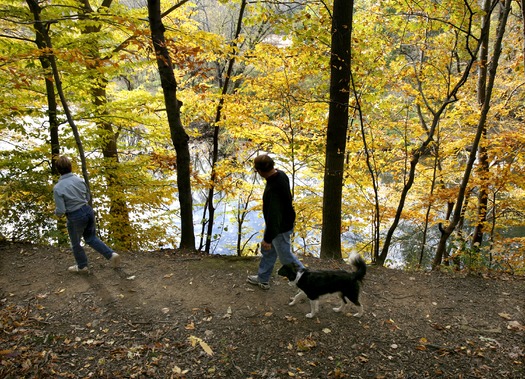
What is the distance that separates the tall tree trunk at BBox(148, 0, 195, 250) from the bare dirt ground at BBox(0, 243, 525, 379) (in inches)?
67.8

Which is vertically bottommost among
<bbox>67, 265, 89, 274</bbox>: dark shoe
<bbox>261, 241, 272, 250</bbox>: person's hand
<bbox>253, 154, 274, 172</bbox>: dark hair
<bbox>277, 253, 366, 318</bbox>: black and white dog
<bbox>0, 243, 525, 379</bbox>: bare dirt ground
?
<bbox>0, 243, 525, 379</bbox>: bare dirt ground

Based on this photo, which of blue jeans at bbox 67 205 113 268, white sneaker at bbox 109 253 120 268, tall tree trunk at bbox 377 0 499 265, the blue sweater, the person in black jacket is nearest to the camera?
the person in black jacket

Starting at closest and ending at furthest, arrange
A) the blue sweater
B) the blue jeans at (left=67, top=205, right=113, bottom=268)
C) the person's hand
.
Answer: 1. the person's hand
2. the blue sweater
3. the blue jeans at (left=67, top=205, right=113, bottom=268)

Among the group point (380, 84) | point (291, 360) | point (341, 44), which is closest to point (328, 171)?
point (341, 44)

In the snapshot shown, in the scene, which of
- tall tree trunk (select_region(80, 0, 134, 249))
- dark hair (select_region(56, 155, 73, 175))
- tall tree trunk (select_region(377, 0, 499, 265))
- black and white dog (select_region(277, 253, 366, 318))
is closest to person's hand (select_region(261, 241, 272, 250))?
black and white dog (select_region(277, 253, 366, 318))

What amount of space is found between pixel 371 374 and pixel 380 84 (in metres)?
6.07

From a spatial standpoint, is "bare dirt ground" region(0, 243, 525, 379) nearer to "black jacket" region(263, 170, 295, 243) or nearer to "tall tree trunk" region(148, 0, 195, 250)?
"black jacket" region(263, 170, 295, 243)

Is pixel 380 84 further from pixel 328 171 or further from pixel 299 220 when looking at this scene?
pixel 299 220

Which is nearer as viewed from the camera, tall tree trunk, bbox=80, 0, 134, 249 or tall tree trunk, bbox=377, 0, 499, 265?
tall tree trunk, bbox=377, 0, 499, 265

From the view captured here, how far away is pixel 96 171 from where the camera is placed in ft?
27.3

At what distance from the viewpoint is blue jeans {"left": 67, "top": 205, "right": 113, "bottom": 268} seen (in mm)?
4555

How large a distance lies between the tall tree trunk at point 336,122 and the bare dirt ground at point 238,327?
4.30 feet

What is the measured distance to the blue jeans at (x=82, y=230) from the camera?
455 cm

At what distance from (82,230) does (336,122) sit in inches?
179
